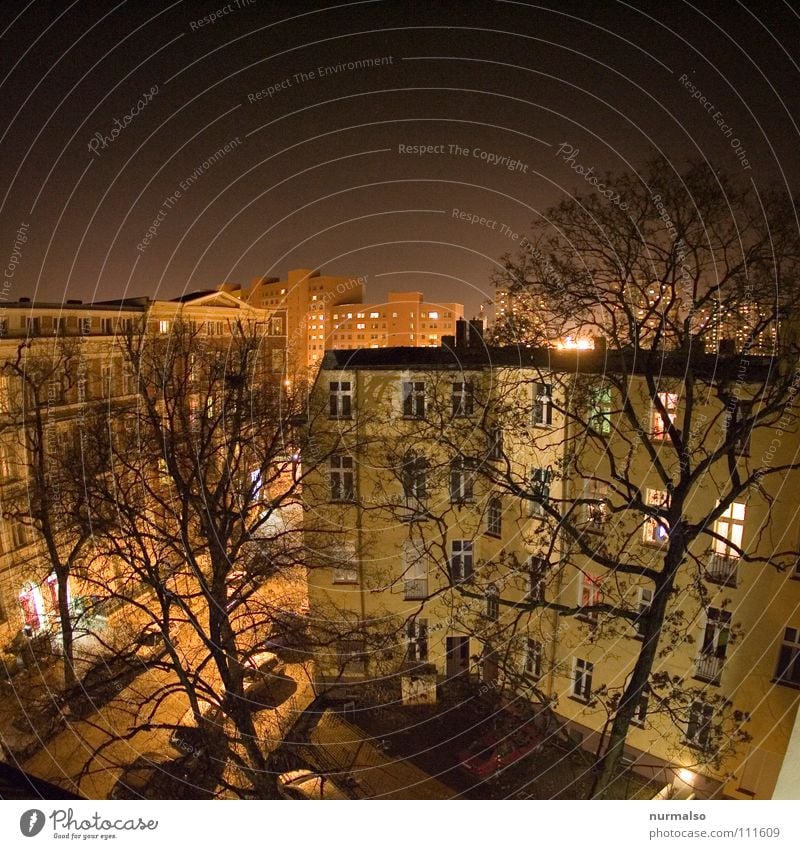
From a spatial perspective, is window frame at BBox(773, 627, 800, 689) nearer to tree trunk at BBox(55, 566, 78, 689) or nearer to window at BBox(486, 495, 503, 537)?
window at BBox(486, 495, 503, 537)

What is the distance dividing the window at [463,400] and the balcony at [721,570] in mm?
2296

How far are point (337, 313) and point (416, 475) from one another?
1.45m

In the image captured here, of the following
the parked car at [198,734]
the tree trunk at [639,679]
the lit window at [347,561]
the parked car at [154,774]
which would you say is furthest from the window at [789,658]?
the parked car at [154,774]

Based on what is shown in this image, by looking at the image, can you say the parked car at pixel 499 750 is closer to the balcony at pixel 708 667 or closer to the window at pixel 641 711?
the window at pixel 641 711

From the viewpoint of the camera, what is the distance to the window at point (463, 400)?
164 inches

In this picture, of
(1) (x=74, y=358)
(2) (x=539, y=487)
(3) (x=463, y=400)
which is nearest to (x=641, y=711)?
(2) (x=539, y=487)

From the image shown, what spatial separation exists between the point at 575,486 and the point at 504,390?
3.99 ft

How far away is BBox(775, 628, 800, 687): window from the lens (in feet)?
13.8

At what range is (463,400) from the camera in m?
4.22
